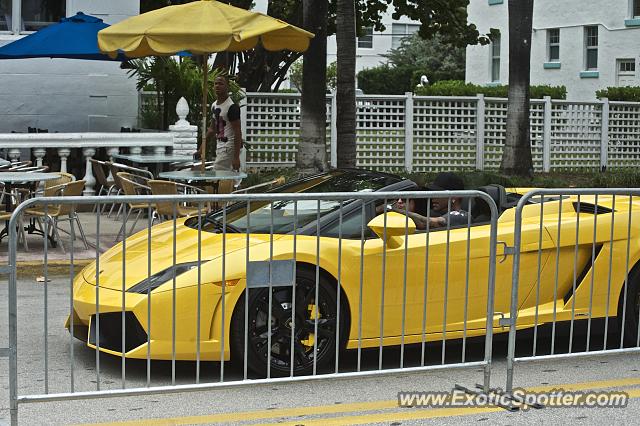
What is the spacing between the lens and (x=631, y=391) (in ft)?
22.8

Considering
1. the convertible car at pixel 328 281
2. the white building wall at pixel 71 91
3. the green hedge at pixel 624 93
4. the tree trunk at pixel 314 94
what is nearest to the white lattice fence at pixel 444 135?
the tree trunk at pixel 314 94

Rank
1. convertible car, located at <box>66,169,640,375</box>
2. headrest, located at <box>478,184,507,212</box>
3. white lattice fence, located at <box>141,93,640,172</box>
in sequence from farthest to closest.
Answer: white lattice fence, located at <box>141,93,640,172</box>
headrest, located at <box>478,184,507,212</box>
convertible car, located at <box>66,169,640,375</box>

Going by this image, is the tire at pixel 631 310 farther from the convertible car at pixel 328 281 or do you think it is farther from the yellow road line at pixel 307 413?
the yellow road line at pixel 307 413

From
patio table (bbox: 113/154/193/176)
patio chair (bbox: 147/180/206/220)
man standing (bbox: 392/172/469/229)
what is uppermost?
patio table (bbox: 113/154/193/176)

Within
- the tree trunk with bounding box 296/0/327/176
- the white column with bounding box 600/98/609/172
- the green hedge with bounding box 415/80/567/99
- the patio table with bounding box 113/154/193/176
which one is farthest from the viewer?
the green hedge with bounding box 415/80/567/99

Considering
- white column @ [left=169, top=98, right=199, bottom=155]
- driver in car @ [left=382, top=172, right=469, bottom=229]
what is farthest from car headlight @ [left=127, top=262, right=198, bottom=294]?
white column @ [left=169, top=98, right=199, bottom=155]

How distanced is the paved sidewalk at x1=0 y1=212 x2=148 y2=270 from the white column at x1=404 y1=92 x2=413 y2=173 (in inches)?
396

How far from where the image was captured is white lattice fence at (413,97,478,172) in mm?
23297

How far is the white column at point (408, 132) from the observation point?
901 inches

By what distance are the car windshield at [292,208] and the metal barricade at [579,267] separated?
122 centimetres

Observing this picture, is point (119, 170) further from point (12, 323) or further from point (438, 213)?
point (12, 323)

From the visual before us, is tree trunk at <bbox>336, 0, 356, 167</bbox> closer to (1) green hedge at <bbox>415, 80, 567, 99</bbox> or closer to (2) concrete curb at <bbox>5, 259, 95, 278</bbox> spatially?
(2) concrete curb at <bbox>5, 259, 95, 278</bbox>

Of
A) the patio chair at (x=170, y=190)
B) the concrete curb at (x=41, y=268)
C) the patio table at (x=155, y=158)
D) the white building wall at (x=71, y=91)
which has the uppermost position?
the white building wall at (x=71, y=91)

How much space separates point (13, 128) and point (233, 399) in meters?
12.7
